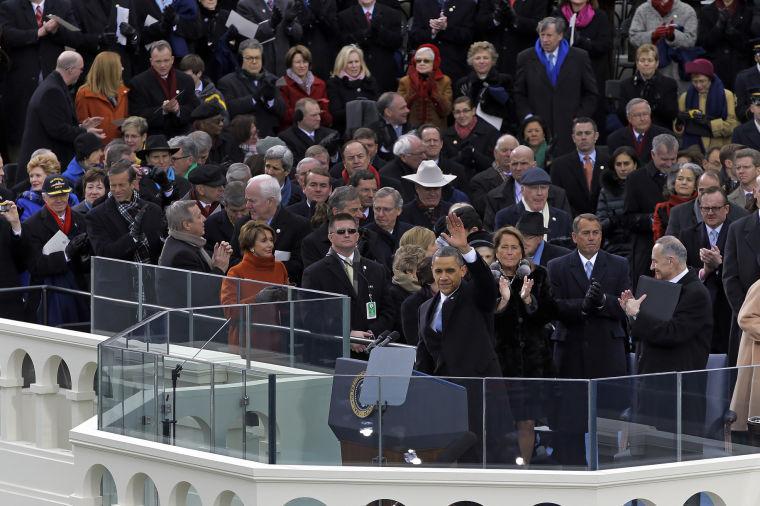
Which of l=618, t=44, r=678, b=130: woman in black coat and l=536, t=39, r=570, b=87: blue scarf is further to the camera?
l=536, t=39, r=570, b=87: blue scarf

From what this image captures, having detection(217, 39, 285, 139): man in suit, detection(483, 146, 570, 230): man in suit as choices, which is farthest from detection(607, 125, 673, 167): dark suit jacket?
detection(217, 39, 285, 139): man in suit

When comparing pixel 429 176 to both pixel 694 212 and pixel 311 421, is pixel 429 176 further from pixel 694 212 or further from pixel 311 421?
pixel 311 421

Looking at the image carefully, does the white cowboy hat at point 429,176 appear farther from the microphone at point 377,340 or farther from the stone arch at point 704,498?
the stone arch at point 704,498

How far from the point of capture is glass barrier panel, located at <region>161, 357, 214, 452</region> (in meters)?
13.3

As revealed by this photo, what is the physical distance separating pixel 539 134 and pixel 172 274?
5477 millimetres

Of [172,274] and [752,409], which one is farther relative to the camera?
[172,274]

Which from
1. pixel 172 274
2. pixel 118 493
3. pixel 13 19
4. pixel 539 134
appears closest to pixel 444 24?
pixel 539 134

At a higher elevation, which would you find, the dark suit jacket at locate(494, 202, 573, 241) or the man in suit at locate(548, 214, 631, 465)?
the dark suit jacket at locate(494, 202, 573, 241)

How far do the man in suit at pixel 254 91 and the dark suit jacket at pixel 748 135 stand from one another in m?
4.64

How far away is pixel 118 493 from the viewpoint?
547 inches

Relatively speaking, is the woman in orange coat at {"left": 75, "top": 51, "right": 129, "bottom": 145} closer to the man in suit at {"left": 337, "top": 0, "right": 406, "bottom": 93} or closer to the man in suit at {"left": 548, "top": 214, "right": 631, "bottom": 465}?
the man in suit at {"left": 337, "top": 0, "right": 406, "bottom": 93}

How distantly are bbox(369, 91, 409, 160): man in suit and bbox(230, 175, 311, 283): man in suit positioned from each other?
3.43 metres

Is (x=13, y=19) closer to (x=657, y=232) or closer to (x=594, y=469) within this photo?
(x=657, y=232)

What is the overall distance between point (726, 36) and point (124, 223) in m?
8.14
